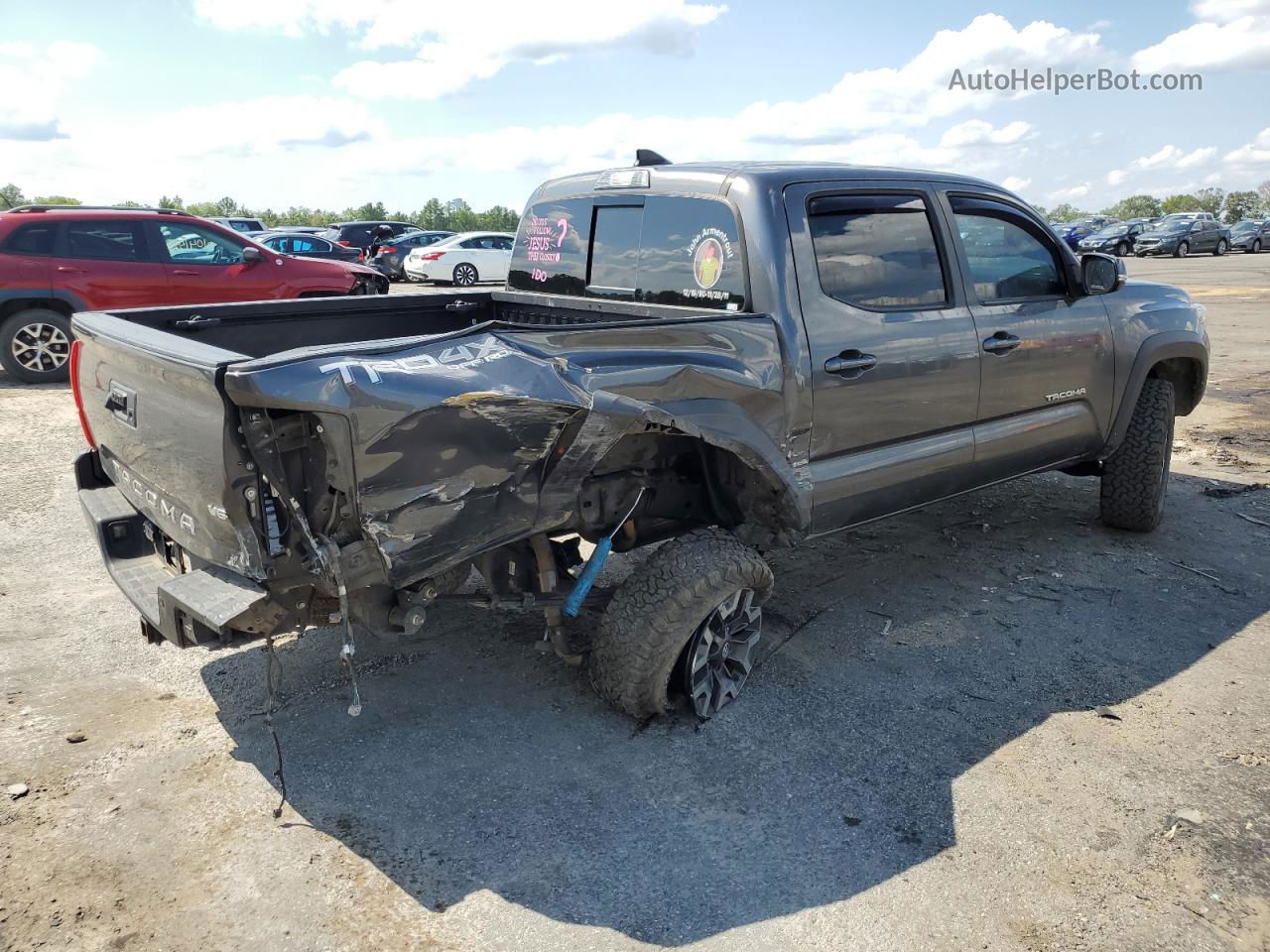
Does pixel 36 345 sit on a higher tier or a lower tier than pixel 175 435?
lower

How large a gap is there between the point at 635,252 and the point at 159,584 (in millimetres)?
2271

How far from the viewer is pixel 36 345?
9852 mm

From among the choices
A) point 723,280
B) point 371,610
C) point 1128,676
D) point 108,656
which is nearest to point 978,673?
point 1128,676

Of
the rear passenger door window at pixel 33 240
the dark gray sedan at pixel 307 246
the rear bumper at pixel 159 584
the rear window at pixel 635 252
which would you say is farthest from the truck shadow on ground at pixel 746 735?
the dark gray sedan at pixel 307 246

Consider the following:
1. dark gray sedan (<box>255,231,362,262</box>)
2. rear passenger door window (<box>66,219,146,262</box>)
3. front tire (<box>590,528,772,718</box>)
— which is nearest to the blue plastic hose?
front tire (<box>590,528,772,718</box>)

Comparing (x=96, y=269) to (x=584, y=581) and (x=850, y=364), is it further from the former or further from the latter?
(x=850, y=364)

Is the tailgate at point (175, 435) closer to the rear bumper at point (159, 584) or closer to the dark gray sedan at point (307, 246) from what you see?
the rear bumper at point (159, 584)

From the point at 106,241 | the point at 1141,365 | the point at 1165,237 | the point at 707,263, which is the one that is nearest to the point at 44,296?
the point at 106,241

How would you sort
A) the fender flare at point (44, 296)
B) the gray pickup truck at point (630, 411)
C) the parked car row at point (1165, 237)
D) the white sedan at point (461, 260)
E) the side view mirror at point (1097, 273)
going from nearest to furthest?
1. the gray pickup truck at point (630, 411)
2. the side view mirror at point (1097, 273)
3. the fender flare at point (44, 296)
4. the white sedan at point (461, 260)
5. the parked car row at point (1165, 237)

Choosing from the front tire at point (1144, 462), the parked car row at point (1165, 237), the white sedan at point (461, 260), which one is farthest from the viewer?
the parked car row at point (1165, 237)

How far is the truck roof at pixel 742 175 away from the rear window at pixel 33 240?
7713 millimetres

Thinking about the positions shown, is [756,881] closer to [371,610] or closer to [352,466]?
[371,610]

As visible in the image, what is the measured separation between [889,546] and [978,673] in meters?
1.51

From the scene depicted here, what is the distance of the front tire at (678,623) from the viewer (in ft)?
11.0
